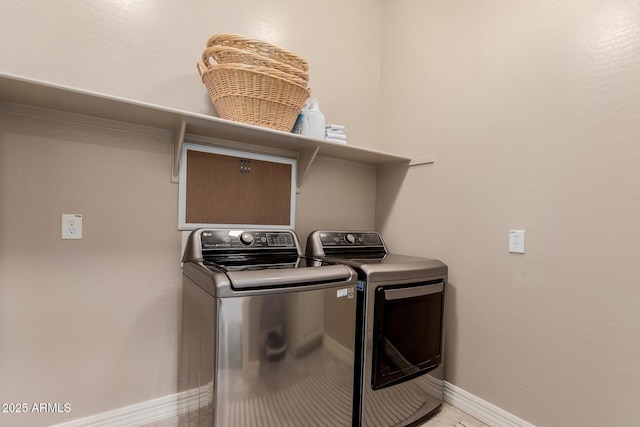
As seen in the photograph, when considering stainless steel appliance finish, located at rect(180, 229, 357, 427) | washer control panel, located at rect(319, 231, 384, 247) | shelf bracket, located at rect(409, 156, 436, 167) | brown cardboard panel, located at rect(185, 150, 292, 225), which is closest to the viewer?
stainless steel appliance finish, located at rect(180, 229, 357, 427)

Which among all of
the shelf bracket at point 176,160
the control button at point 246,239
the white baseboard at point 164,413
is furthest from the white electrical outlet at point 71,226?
the white baseboard at point 164,413

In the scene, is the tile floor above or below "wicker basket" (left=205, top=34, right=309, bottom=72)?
below

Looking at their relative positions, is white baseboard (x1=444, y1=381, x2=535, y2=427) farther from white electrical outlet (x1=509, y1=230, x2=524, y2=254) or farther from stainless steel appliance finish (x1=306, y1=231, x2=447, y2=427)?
white electrical outlet (x1=509, y1=230, x2=524, y2=254)

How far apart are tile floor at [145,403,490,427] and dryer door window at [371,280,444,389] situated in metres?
0.28

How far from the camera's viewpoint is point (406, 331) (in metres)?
1.55

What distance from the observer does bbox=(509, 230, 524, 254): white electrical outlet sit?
1.54 meters

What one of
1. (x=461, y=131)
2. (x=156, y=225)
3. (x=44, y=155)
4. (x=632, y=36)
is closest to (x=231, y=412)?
(x=156, y=225)

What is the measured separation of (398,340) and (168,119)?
5.03ft

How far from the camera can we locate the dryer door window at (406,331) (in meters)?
1.45

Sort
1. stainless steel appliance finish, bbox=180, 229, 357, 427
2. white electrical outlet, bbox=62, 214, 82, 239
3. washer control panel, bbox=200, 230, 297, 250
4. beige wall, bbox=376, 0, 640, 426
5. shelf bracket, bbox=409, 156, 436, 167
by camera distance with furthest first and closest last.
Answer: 1. shelf bracket, bbox=409, 156, 436, 167
2. washer control panel, bbox=200, 230, 297, 250
3. white electrical outlet, bbox=62, 214, 82, 239
4. beige wall, bbox=376, 0, 640, 426
5. stainless steel appliance finish, bbox=180, 229, 357, 427

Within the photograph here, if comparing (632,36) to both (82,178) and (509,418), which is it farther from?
(82,178)

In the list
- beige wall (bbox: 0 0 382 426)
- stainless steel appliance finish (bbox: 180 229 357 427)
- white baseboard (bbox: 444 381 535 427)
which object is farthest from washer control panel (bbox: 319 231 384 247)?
white baseboard (bbox: 444 381 535 427)

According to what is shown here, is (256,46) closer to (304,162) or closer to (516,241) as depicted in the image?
(304,162)

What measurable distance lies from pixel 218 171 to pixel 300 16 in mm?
1189
